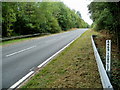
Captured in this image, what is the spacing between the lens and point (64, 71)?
630 cm

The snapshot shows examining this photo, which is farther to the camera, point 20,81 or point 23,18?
point 23,18

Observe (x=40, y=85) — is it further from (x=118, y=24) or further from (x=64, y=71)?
(x=118, y=24)

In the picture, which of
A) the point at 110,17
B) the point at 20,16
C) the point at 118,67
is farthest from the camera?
the point at 20,16

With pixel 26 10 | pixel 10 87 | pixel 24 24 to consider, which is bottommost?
pixel 10 87

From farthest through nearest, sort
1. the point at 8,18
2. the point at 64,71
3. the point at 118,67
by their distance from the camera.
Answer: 1. the point at 8,18
2. the point at 118,67
3. the point at 64,71

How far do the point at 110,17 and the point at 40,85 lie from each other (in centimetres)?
1037

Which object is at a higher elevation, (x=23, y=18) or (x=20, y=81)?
(x=23, y=18)

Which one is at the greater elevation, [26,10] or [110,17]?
[26,10]

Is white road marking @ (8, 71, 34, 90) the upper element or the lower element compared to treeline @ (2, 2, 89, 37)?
lower

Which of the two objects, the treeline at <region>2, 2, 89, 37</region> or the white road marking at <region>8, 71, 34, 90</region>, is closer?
the white road marking at <region>8, 71, 34, 90</region>

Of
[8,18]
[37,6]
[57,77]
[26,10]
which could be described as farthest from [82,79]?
[37,6]

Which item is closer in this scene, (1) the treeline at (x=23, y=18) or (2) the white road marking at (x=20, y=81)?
(2) the white road marking at (x=20, y=81)

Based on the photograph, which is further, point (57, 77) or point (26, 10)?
point (26, 10)

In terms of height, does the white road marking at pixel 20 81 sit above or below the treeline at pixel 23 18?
below
